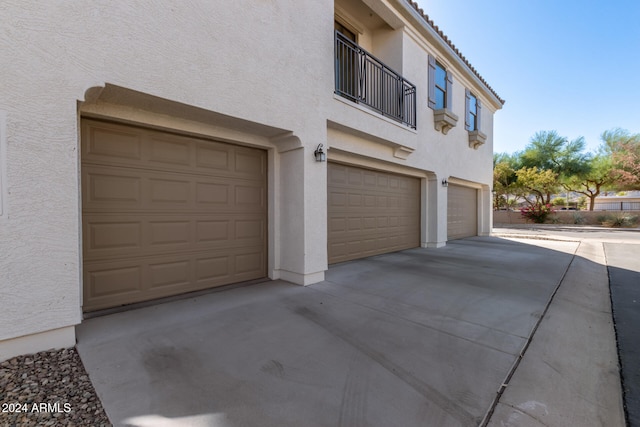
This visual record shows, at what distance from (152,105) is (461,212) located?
11648 millimetres

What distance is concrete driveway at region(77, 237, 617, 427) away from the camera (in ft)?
6.15

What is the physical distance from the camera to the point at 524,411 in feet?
6.20

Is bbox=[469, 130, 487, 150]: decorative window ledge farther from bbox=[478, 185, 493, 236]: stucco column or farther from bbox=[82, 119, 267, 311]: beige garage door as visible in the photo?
bbox=[82, 119, 267, 311]: beige garage door

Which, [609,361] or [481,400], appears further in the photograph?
[609,361]

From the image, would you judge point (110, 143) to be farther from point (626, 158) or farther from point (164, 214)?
point (626, 158)

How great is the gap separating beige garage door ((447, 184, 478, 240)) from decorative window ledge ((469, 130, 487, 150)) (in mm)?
1742

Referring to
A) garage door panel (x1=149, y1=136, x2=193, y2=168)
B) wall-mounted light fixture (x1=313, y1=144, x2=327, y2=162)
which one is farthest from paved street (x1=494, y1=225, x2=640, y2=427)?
garage door panel (x1=149, y1=136, x2=193, y2=168)

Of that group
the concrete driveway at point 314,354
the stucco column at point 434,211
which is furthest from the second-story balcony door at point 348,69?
the concrete driveway at point 314,354

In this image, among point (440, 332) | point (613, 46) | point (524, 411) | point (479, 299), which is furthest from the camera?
point (613, 46)

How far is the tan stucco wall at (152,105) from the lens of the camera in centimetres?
241

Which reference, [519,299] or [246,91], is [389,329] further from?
[246,91]

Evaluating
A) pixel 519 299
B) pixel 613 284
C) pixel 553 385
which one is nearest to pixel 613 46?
pixel 613 284

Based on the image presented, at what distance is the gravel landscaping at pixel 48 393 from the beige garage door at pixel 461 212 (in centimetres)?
1098

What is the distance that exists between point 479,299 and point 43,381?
16.2 feet
